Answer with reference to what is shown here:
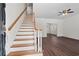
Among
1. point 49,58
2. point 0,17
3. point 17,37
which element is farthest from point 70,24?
point 0,17

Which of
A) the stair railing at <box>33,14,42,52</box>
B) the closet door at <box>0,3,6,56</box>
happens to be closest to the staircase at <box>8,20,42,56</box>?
the stair railing at <box>33,14,42,52</box>

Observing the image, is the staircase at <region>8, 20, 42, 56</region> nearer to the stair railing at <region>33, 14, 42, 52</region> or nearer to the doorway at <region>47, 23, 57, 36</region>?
the stair railing at <region>33, 14, 42, 52</region>

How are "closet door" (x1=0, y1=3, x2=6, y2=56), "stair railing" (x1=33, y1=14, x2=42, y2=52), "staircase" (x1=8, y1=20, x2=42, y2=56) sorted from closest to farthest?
"closet door" (x1=0, y1=3, x2=6, y2=56) < "staircase" (x1=8, y1=20, x2=42, y2=56) < "stair railing" (x1=33, y1=14, x2=42, y2=52)

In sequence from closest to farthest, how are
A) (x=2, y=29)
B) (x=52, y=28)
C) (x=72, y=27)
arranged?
(x=2, y=29) → (x=52, y=28) → (x=72, y=27)

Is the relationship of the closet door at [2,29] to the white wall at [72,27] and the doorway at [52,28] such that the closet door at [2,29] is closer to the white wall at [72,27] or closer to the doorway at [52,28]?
the doorway at [52,28]

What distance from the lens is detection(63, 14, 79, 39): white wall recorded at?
191 centimetres

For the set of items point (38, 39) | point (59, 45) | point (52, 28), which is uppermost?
point (52, 28)

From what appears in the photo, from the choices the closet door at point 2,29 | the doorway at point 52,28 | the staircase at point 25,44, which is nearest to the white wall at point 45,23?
the doorway at point 52,28

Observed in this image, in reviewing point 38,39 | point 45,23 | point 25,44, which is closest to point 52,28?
point 45,23

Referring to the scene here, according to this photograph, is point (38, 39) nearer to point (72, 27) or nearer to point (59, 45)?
point (59, 45)

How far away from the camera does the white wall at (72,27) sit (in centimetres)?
191

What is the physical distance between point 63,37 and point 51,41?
0.20 metres

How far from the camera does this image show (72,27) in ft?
6.34

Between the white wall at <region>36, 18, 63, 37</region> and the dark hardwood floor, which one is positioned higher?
the white wall at <region>36, 18, 63, 37</region>
